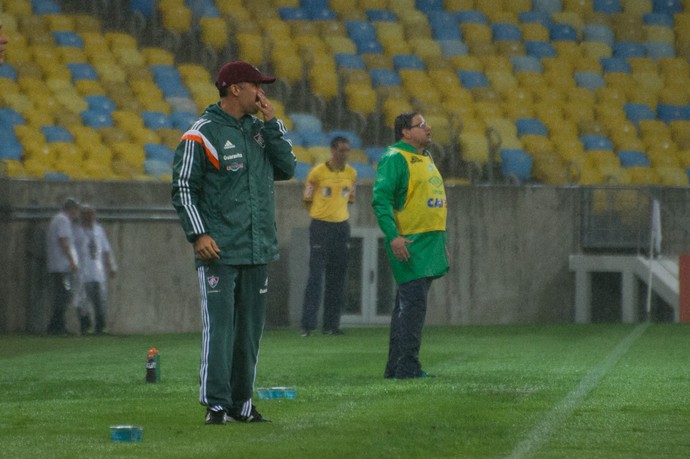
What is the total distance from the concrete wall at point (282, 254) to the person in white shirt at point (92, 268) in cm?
25

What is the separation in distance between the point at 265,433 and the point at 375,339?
8.97 meters

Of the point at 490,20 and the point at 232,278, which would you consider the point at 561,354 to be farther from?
the point at 490,20

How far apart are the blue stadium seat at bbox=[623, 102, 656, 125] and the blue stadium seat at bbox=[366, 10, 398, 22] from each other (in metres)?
4.33

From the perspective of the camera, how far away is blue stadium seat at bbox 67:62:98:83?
22.0m

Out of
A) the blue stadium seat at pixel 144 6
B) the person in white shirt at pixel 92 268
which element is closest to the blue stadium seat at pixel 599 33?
the blue stadium seat at pixel 144 6

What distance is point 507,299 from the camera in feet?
63.5

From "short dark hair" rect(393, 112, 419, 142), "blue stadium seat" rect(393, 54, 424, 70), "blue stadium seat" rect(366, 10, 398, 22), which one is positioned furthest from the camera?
"blue stadium seat" rect(366, 10, 398, 22)

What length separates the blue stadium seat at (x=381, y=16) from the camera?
24984 millimetres

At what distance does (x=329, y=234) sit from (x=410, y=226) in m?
6.48

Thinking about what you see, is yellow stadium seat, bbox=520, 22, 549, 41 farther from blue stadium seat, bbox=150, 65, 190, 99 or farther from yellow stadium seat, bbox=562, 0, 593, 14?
blue stadium seat, bbox=150, 65, 190, 99

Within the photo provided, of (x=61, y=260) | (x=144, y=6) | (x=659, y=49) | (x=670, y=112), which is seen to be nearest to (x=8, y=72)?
(x=144, y=6)

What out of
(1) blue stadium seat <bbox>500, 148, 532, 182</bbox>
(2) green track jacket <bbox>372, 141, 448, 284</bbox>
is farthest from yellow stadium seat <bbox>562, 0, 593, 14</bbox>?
(2) green track jacket <bbox>372, 141, 448, 284</bbox>

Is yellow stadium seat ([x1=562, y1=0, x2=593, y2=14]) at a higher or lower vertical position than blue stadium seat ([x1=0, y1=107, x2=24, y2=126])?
higher

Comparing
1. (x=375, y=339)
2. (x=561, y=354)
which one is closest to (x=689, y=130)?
(x=375, y=339)
